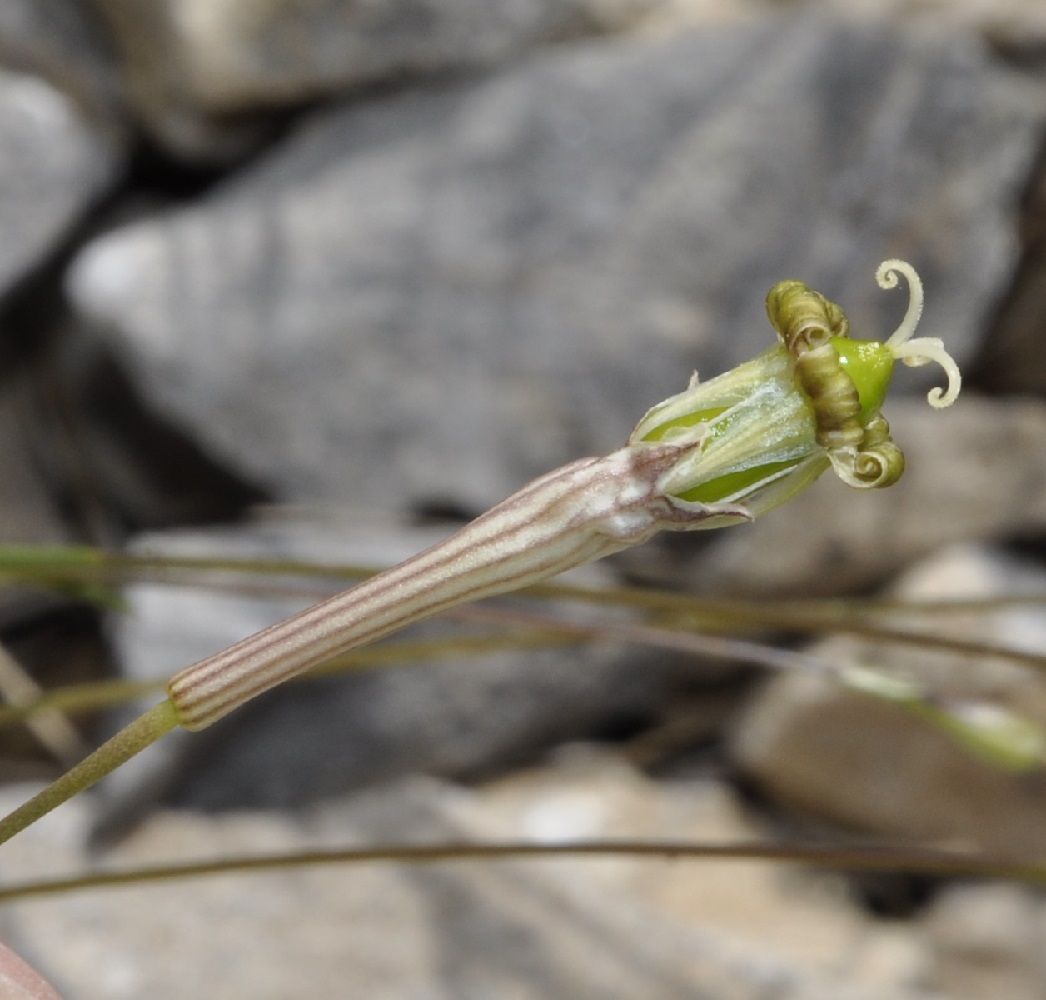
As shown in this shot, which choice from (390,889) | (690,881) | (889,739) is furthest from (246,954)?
(889,739)

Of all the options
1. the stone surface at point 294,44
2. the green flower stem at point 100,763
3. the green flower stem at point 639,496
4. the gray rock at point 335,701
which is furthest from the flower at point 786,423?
the stone surface at point 294,44

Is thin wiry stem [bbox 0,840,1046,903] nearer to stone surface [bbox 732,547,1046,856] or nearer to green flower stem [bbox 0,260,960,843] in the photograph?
green flower stem [bbox 0,260,960,843]

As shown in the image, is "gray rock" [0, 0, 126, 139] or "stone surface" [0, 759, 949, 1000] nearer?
"stone surface" [0, 759, 949, 1000]

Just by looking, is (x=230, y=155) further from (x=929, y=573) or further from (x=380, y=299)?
(x=929, y=573)

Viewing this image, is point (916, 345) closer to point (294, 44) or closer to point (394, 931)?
point (394, 931)

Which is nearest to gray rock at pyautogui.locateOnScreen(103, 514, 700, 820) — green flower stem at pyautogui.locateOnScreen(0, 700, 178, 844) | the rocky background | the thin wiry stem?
the rocky background

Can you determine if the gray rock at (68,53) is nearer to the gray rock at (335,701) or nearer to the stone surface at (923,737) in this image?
the gray rock at (335,701)
